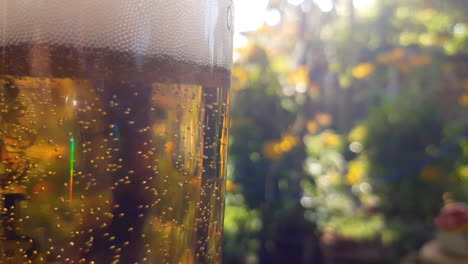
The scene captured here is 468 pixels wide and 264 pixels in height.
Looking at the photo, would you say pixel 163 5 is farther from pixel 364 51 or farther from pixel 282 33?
pixel 364 51

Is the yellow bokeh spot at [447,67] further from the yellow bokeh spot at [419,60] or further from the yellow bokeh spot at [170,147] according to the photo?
the yellow bokeh spot at [170,147]

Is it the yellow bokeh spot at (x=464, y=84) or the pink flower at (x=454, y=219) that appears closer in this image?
the pink flower at (x=454, y=219)

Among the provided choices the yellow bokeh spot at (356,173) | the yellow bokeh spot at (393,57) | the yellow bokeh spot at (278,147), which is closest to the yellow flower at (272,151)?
the yellow bokeh spot at (278,147)

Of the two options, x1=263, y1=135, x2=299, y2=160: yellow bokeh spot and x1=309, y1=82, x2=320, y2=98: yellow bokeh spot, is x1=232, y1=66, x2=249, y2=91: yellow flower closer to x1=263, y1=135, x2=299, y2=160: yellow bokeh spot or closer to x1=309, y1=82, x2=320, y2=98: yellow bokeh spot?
x1=263, y1=135, x2=299, y2=160: yellow bokeh spot

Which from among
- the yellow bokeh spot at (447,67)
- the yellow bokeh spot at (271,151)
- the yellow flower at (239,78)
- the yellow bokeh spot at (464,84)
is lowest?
the yellow bokeh spot at (271,151)

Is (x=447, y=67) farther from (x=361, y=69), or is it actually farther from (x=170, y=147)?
(x=170, y=147)
